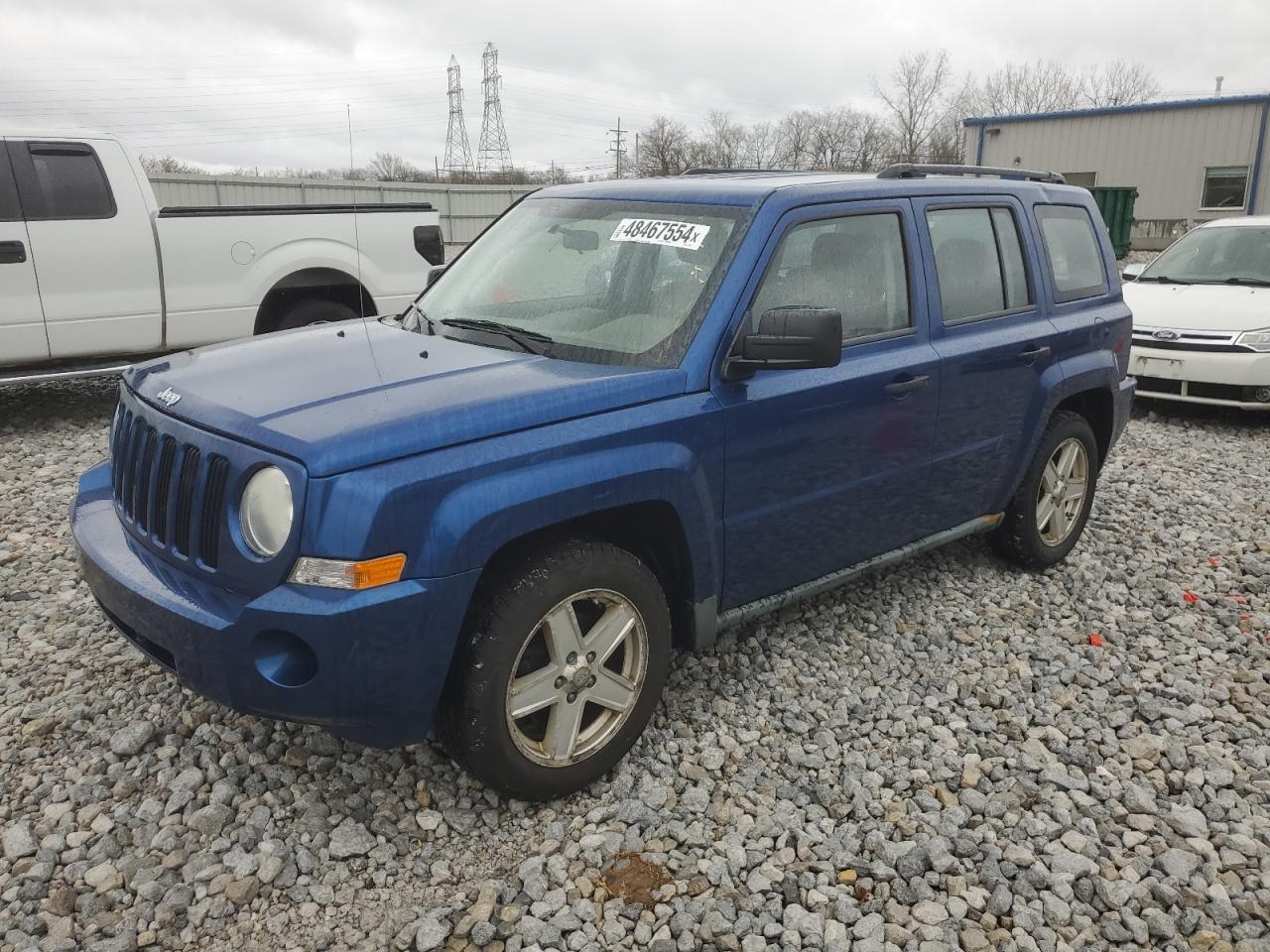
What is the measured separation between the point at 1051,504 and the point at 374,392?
138 inches

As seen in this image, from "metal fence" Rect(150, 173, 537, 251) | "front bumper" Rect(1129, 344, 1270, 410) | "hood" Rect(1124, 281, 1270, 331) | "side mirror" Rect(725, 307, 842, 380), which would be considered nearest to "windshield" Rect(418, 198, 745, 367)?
"side mirror" Rect(725, 307, 842, 380)

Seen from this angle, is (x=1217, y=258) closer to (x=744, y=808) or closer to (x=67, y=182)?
(x=744, y=808)

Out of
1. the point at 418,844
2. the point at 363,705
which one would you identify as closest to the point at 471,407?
the point at 363,705

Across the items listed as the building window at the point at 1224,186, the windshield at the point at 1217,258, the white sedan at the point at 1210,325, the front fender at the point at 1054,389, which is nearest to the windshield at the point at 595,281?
the front fender at the point at 1054,389

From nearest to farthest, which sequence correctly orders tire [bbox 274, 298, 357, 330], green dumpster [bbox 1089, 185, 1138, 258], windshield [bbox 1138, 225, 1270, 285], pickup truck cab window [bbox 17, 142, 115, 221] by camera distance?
pickup truck cab window [bbox 17, 142, 115, 221] < tire [bbox 274, 298, 357, 330] < windshield [bbox 1138, 225, 1270, 285] < green dumpster [bbox 1089, 185, 1138, 258]

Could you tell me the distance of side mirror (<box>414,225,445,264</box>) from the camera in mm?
8562

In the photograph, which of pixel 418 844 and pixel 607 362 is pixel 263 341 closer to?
pixel 607 362

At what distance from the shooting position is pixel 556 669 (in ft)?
9.70

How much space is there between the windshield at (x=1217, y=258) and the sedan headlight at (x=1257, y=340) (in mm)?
1107

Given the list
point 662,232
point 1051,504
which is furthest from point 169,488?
point 1051,504

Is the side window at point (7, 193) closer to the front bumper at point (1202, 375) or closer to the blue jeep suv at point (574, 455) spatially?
the blue jeep suv at point (574, 455)

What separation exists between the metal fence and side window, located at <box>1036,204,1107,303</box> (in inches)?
642

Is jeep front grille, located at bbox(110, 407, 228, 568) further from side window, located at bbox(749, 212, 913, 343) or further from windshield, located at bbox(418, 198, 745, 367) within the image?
side window, located at bbox(749, 212, 913, 343)

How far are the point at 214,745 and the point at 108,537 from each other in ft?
2.51
